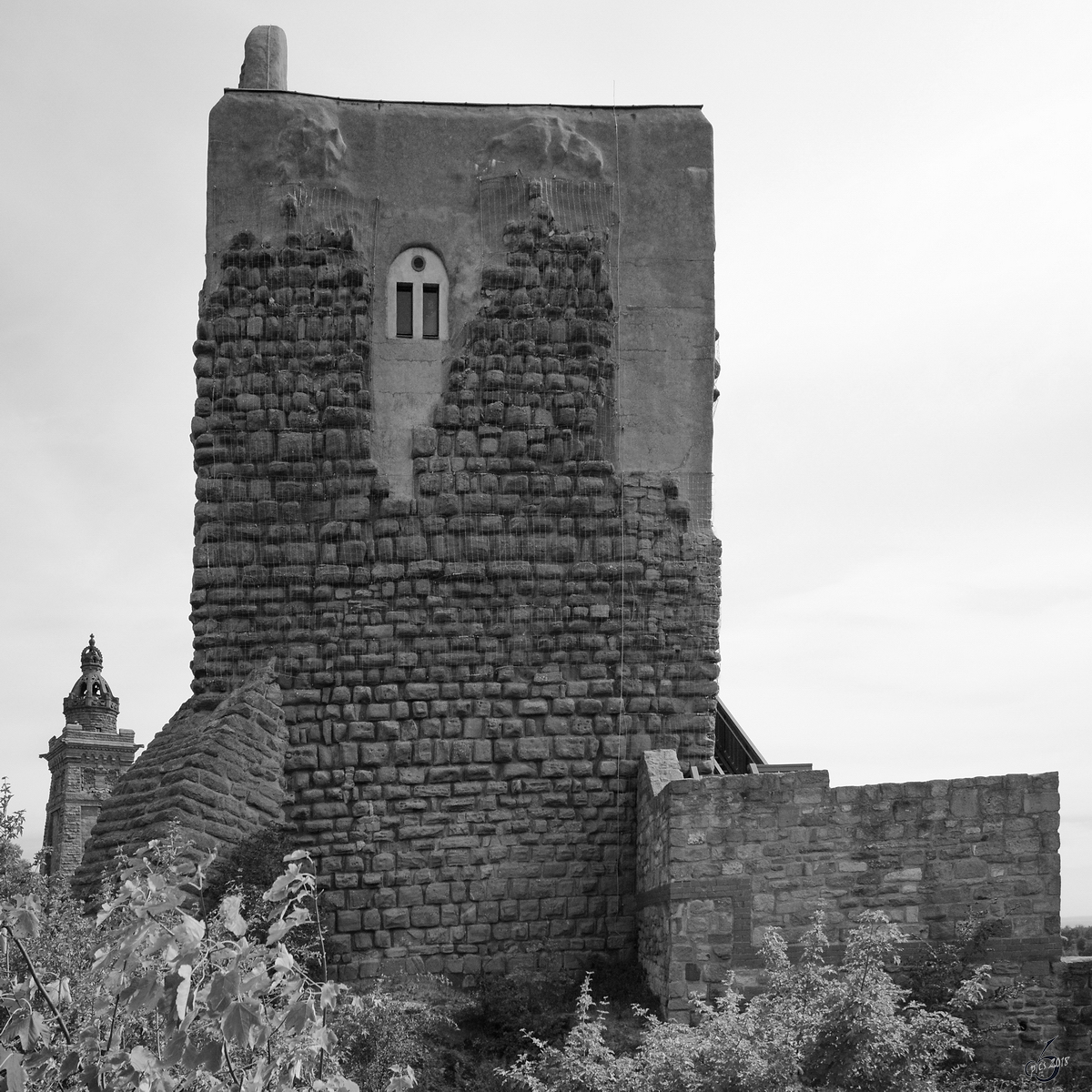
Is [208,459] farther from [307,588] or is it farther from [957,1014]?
[957,1014]

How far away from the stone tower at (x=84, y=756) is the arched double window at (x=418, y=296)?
59.2 ft

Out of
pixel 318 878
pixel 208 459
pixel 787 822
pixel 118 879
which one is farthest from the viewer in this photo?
pixel 208 459

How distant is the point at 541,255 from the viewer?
14.1 metres

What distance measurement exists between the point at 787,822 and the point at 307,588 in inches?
180

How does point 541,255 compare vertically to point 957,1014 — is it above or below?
above

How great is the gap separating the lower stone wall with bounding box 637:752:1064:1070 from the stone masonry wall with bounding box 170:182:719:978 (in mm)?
1945

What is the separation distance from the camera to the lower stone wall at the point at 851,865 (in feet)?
35.9

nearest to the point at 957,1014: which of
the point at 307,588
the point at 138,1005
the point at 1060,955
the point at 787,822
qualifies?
the point at 1060,955

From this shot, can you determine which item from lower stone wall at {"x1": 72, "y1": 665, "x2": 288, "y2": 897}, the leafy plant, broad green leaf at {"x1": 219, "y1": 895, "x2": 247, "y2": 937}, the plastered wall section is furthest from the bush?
the plastered wall section

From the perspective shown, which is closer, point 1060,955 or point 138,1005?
point 138,1005

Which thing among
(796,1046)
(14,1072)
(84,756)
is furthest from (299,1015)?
(84,756)

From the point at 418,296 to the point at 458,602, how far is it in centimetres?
276

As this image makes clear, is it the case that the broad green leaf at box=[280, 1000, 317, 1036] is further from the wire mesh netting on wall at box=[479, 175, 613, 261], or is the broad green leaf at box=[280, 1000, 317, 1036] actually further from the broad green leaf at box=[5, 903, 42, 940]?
the wire mesh netting on wall at box=[479, 175, 613, 261]

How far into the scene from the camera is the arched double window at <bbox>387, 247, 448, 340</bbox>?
13938 mm
